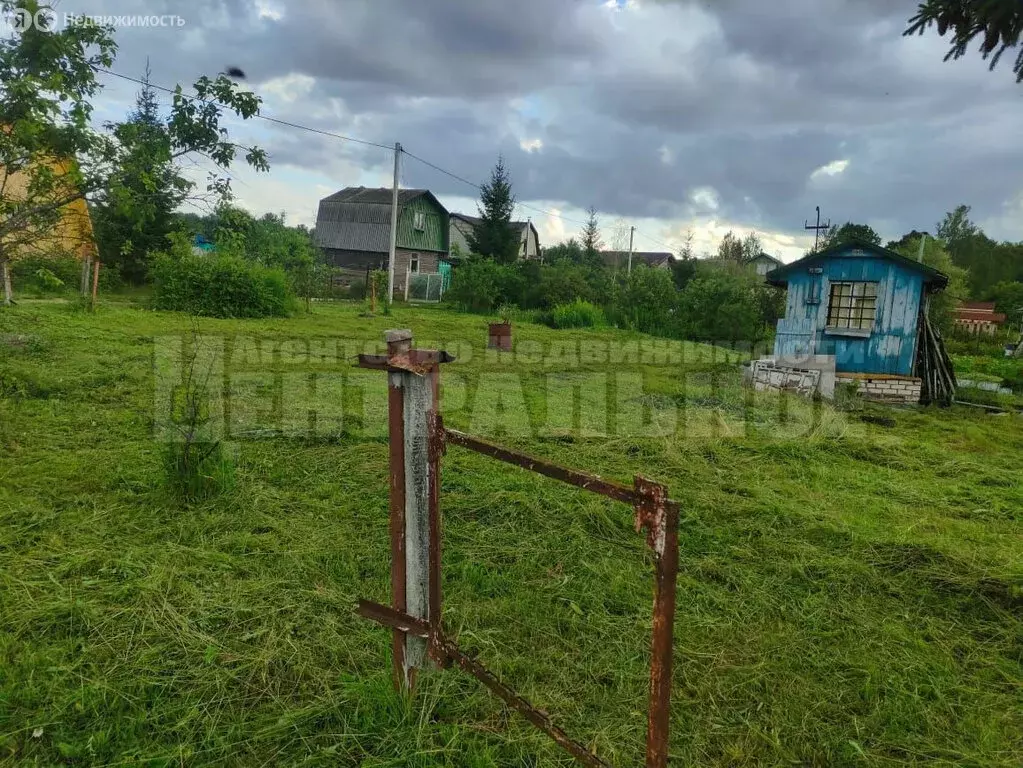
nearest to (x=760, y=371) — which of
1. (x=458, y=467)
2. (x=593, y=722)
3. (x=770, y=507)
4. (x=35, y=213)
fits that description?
(x=770, y=507)

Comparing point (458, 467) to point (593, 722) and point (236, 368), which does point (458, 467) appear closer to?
point (593, 722)

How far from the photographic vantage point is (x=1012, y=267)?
34.8 meters

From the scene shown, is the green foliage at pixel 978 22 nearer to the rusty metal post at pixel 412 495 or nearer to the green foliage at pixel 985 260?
the rusty metal post at pixel 412 495

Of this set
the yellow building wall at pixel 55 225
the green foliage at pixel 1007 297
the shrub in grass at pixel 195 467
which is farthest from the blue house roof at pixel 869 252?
the green foliage at pixel 1007 297

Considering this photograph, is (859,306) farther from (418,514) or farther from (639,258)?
(639,258)

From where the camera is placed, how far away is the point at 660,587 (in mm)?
1348

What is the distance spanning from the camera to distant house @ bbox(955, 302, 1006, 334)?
79.2 ft

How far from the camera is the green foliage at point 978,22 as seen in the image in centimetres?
352

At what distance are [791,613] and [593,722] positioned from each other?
1.29 m

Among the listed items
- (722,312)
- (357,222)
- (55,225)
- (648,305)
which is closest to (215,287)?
(55,225)

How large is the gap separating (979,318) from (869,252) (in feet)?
78.2

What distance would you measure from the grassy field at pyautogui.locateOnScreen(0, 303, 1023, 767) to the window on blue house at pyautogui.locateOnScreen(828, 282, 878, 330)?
11.7 ft

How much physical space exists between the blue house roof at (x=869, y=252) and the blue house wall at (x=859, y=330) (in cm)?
2

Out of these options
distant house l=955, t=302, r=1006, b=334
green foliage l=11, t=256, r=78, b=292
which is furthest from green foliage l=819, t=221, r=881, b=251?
green foliage l=11, t=256, r=78, b=292
